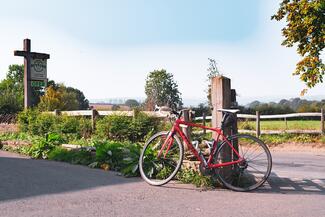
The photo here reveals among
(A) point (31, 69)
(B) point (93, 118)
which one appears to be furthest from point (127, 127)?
(A) point (31, 69)

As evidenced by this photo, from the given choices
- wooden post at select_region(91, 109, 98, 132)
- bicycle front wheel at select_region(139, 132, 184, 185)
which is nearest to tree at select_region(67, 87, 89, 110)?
wooden post at select_region(91, 109, 98, 132)

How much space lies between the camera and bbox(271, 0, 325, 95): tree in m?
18.4

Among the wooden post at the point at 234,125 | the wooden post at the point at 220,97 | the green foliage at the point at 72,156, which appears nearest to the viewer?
the wooden post at the point at 234,125

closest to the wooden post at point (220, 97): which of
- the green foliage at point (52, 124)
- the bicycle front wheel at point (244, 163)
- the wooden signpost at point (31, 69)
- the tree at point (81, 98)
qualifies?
the bicycle front wheel at point (244, 163)

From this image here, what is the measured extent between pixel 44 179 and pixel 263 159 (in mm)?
3521

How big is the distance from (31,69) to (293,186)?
45.2 ft

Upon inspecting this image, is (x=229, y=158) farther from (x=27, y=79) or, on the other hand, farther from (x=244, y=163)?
(x=27, y=79)

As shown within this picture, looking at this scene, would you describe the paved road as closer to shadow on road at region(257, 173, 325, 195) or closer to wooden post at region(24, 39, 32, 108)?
shadow on road at region(257, 173, 325, 195)

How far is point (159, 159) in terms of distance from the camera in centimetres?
643

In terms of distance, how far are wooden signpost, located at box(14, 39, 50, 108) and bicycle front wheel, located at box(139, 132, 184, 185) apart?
11.9m

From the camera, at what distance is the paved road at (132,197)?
15.3 feet

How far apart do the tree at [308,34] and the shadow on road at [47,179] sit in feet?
46.5

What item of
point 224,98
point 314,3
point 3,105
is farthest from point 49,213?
point 3,105

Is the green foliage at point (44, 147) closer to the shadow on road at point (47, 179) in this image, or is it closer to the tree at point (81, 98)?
the shadow on road at point (47, 179)
